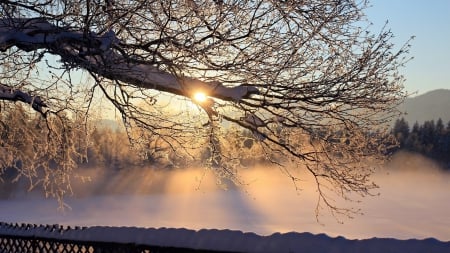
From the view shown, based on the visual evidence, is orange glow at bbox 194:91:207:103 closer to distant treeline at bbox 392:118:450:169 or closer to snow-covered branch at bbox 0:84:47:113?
snow-covered branch at bbox 0:84:47:113

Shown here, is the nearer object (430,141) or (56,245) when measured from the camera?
(56,245)

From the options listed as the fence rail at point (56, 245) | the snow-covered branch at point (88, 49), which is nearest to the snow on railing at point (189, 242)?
the fence rail at point (56, 245)

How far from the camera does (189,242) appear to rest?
5.37 m

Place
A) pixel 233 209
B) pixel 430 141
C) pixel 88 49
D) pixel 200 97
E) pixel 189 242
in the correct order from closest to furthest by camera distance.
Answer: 1. pixel 189 242
2. pixel 88 49
3. pixel 200 97
4. pixel 233 209
5. pixel 430 141

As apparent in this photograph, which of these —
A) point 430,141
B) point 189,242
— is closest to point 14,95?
point 189,242

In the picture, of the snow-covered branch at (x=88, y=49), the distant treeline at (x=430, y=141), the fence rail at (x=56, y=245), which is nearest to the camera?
the fence rail at (x=56, y=245)

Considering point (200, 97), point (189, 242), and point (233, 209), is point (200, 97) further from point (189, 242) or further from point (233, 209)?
point (233, 209)

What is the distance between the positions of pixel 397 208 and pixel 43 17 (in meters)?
51.6

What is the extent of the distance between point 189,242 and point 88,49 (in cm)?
333

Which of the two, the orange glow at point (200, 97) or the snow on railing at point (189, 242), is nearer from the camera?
the snow on railing at point (189, 242)

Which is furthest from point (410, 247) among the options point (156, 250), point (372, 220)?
point (372, 220)

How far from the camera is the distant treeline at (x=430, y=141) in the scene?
94.5 metres

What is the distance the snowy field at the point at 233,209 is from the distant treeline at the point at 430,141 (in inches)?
359

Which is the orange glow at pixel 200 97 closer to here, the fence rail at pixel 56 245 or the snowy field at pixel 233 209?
the fence rail at pixel 56 245
